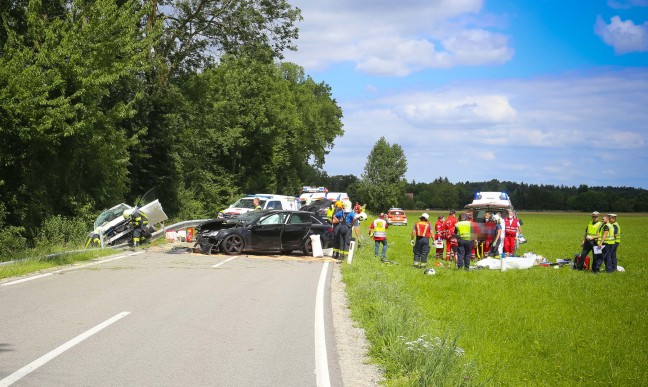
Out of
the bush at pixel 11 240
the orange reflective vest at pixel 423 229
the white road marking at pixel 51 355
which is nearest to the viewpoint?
the white road marking at pixel 51 355

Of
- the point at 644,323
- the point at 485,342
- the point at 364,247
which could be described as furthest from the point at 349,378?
the point at 364,247

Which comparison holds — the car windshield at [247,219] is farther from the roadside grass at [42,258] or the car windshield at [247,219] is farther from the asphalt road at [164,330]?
the asphalt road at [164,330]

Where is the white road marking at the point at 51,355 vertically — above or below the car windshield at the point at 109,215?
below

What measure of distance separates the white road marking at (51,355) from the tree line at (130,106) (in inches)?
457

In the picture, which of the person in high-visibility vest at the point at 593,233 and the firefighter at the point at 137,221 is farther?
the firefighter at the point at 137,221

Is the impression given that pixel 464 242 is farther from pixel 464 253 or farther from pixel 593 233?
pixel 593 233

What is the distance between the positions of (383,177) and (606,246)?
97383 mm

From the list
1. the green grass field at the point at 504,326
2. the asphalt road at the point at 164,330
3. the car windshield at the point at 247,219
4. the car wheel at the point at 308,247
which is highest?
the car windshield at the point at 247,219

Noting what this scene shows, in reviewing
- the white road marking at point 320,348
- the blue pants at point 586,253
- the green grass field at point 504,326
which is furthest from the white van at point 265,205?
the white road marking at point 320,348

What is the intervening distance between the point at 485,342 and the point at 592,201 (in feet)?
413

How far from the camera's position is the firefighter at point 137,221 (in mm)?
22844

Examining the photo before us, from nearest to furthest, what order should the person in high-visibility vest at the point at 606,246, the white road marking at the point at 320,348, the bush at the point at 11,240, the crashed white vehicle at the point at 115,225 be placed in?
the white road marking at the point at 320,348, the person in high-visibility vest at the point at 606,246, the bush at the point at 11,240, the crashed white vehicle at the point at 115,225

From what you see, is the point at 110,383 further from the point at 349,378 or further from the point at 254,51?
the point at 254,51

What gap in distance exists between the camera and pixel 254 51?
117 ft
